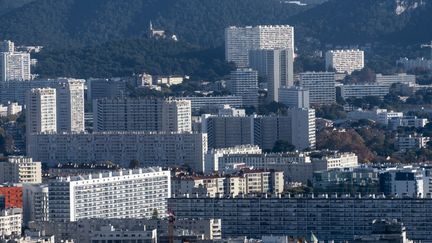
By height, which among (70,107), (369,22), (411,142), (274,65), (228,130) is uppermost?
(369,22)

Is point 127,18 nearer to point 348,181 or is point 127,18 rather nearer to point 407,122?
point 407,122

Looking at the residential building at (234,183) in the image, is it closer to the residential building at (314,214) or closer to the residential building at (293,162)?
the residential building at (293,162)

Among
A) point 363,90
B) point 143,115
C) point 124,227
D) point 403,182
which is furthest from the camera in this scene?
point 363,90

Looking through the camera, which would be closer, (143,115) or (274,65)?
(143,115)

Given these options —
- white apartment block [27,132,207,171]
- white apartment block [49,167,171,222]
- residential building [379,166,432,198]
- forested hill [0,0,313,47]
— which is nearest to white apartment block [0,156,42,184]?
white apartment block [49,167,171,222]

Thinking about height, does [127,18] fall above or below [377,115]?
above

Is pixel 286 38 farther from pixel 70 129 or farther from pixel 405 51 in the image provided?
pixel 70 129

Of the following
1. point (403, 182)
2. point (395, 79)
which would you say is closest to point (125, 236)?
point (403, 182)
